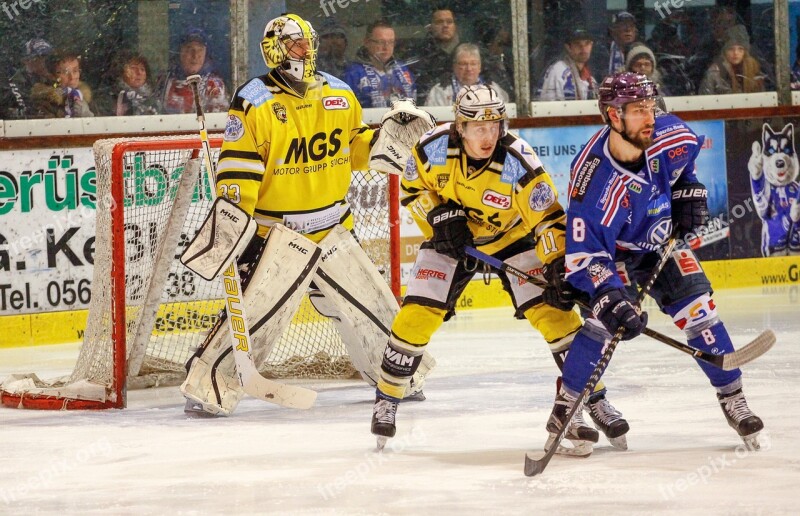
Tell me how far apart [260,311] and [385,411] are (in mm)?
885

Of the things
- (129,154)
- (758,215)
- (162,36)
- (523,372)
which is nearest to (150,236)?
(129,154)

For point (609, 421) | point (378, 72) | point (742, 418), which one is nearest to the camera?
point (742, 418)

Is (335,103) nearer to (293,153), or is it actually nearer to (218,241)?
(293,153)

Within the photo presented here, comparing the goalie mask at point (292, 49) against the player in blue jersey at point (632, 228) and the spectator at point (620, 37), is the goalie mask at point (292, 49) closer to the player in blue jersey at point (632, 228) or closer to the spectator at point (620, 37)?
the player in blue jersey at point (632, 228)

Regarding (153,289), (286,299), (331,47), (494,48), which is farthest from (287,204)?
(494,48)

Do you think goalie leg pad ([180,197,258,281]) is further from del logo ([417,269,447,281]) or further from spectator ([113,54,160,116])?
spectator ([113,54,160,116])

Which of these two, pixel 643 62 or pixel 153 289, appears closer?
pixel 153 289

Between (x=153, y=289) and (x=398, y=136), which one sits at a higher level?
(x=398, y=136)

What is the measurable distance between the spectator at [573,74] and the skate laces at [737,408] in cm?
424

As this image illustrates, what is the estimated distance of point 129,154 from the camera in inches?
231

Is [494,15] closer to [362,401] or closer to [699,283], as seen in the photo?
[362,401]

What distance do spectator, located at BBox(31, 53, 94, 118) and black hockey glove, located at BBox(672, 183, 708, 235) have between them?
395 centimetres

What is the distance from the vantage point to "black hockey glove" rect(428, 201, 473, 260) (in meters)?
4.10

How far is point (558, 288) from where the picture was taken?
3912mm
